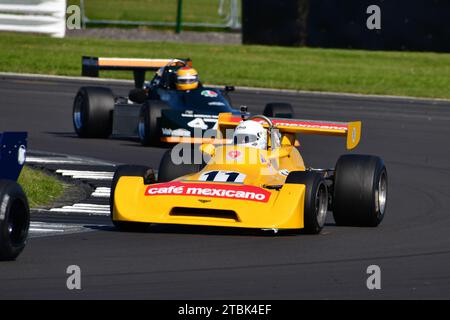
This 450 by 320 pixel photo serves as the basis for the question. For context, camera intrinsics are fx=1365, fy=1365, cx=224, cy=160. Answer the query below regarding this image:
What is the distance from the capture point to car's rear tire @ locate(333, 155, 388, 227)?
42.8 ft

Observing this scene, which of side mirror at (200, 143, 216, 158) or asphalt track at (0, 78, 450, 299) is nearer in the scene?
asphalt track at (0, 78, 450, 299)

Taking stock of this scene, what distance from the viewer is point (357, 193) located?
13.1 metres

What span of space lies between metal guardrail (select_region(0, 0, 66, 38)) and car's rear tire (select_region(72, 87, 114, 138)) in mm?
13776

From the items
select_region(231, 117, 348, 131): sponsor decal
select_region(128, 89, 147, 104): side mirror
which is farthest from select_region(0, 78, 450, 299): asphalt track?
select_region(128, 89, 147, 104): side mirror

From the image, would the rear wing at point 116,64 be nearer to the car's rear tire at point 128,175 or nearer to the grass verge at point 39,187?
the grass verge at point 39,187

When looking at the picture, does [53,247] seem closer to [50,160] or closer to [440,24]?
[50,160]

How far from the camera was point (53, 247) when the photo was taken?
11.4 meters

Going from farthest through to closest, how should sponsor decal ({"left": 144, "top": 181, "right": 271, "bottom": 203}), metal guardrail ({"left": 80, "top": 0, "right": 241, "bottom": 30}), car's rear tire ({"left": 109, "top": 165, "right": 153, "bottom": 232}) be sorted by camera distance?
metal guardrail ({"left": 80, "top": 0, "right": 241, "bottom": 30}) → car's rear tire ({"left": 109, "top": 165, "right": 153, "bottom": 232}) → sponsor decal ({"left": 144, "top": 181, "right": 271, "bottom": 203})

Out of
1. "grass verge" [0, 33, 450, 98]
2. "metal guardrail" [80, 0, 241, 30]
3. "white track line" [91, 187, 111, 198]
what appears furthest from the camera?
"metal guardrail" [80, 0, 241, 30]

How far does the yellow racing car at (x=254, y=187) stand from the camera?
12.1 m

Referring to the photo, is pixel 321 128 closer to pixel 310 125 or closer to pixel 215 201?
pixel 310 125

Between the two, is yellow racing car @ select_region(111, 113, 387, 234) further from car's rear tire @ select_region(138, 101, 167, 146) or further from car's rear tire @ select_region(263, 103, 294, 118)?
car's rear tire @ select_region(138, 101, 167, 146)

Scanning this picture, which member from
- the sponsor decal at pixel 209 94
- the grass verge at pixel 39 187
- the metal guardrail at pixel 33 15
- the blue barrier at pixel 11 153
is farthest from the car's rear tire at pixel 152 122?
the metal guardrail at pixel 33 15

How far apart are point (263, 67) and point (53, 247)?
23.1 metres
